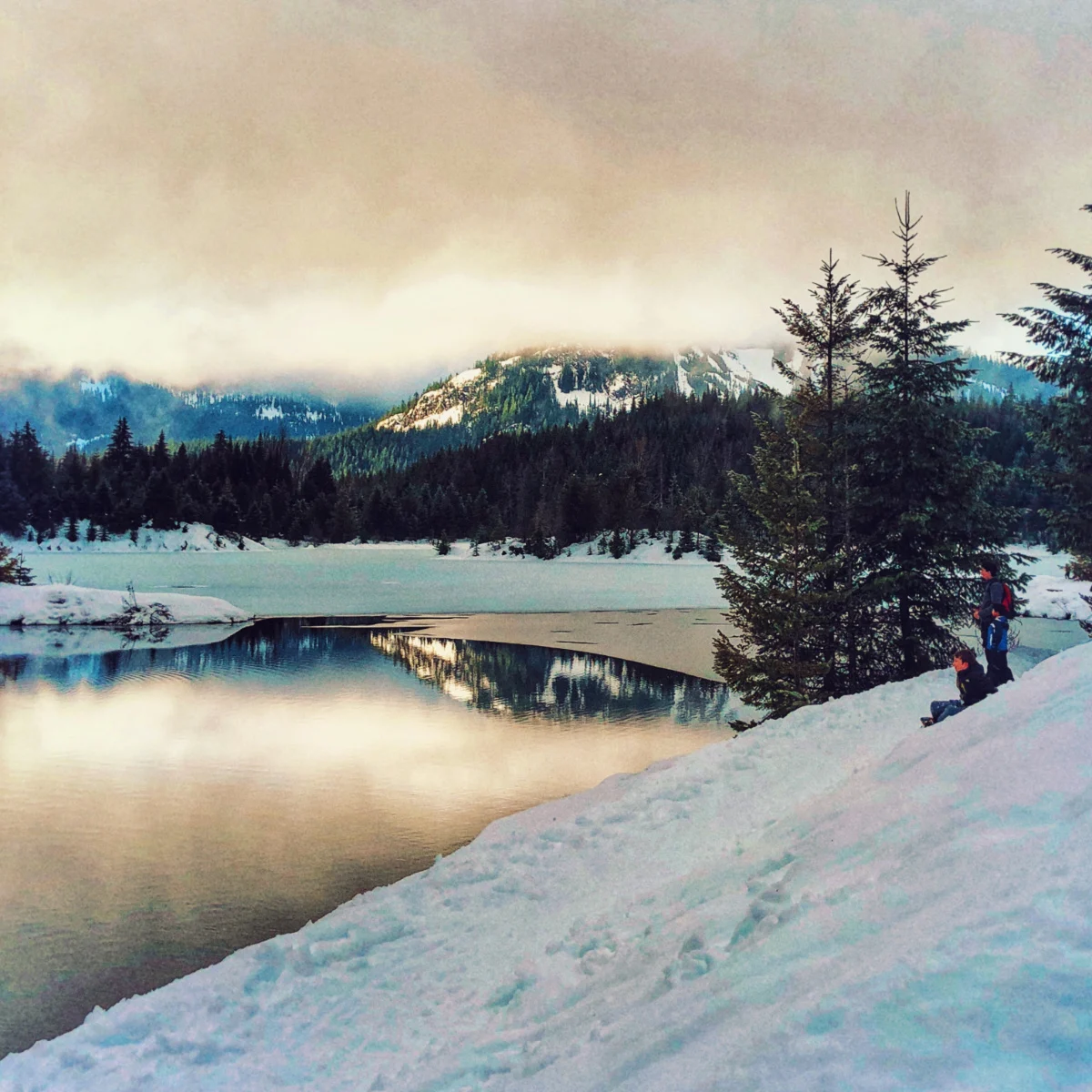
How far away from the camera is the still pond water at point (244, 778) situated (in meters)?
8.11

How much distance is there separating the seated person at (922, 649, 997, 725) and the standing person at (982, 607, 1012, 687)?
0.69 metres

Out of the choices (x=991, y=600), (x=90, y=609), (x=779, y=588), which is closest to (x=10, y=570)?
(x=90, y=609)

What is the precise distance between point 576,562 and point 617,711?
74802mm

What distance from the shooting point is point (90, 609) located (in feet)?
112

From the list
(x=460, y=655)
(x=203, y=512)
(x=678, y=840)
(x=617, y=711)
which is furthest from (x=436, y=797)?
(x=203, y=512)

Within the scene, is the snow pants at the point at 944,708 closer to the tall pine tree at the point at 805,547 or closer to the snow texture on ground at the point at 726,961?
the snow texture on ground at the point at 726,961

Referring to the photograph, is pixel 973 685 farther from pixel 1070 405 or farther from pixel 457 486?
pixel 457 486

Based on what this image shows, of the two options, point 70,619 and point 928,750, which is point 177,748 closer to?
point 928,750

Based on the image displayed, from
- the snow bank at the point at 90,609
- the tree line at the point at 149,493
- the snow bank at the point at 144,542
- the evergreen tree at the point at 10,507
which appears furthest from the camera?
the tree line at the point at 149,493

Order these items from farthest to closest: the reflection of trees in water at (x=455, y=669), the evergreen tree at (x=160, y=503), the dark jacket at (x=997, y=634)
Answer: the evergreen tree at (x=160, y=503) < the reflection of trees in water at (x=455, y=669) < the dark jacket at (x=997, y=634)

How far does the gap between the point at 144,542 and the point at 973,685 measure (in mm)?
101421

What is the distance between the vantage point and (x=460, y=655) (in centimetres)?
2738

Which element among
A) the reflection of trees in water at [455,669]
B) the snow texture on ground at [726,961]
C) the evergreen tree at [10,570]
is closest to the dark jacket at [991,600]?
the snow texture on ground at [726,961]

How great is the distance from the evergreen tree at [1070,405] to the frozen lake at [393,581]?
88.9ft
